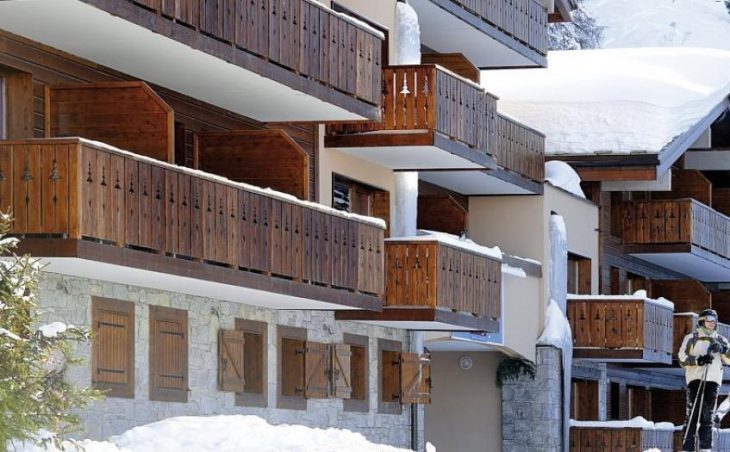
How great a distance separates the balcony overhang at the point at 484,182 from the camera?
35844 millimetres

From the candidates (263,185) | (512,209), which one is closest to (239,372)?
(263,185)

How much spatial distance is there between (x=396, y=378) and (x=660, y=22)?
11721 cm

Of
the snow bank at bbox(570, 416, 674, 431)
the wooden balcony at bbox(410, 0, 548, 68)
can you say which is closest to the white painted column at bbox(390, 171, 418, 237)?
the wooden balcony at bbox(410, 0, 548, 68)

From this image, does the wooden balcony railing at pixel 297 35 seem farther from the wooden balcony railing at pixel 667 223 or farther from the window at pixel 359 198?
the wooden balcony railing at pixel 667 223

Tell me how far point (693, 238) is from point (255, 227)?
897 inches

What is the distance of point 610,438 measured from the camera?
3934 centimetres

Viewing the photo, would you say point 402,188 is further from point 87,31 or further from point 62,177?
point 62,177

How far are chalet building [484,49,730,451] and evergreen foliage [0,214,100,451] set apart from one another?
976 inches

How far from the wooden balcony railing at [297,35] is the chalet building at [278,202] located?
35 millimetres

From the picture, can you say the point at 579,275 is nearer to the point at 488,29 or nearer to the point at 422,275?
the point at 488,29

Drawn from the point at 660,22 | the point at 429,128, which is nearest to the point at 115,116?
the point at 429,128

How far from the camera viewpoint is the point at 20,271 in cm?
1481

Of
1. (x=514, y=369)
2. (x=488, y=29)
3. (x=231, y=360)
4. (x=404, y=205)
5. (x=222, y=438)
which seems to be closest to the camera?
(x=222, y=438)

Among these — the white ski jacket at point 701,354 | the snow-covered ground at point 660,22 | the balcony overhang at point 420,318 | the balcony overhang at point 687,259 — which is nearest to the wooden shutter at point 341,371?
the balcony overhang at point 420,318
